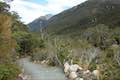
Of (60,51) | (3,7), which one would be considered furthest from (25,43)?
(3,7)

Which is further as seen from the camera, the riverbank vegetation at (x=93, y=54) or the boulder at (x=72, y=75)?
the boulder at (x=72, y=75)

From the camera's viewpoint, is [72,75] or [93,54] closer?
[72,75]

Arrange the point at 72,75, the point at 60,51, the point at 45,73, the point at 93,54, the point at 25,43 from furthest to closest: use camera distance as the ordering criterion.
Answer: the point at 25,43 → the point at 60,51 → the point at 93,54 → the point at 45,73 → the point at 72,75

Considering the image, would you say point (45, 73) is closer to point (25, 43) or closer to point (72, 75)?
point (72, 75)

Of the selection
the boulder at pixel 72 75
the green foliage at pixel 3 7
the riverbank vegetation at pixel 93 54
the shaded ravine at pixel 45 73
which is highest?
the green foliage at pixel 3 7

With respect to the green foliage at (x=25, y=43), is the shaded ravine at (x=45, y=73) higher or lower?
lower

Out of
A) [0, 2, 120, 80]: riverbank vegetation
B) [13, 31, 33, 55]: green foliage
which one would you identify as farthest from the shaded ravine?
[13, 31, 33, 55]: green foliage

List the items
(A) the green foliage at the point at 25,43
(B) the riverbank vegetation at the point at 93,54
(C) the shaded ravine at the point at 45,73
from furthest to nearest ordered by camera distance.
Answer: (A) the green foliage at the point at 25,43 → (C) the shaded ravine at the point at 45,73 → (B) the riverbank vegetation at the point at 93,54

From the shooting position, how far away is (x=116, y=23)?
517ft

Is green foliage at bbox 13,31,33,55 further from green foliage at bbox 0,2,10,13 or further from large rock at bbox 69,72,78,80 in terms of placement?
large rock at bbox 69,72,78,80

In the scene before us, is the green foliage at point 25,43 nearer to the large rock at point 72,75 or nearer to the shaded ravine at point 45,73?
the shaded ravine at point 45,73

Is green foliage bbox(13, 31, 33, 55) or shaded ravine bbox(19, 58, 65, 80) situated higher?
green foliage bbox(13, 31, 33, 55)

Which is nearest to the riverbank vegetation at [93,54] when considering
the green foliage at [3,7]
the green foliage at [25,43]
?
the green foliage at [25,43]

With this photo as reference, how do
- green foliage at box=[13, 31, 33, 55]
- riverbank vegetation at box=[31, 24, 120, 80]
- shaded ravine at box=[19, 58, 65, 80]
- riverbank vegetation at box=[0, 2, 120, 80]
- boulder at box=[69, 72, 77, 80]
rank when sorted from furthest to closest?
green foliage at box=[13, 31, 33, 55]
shaded ravine at box=[19, 58, 65, 80]
boulder at box=[69, 72, 77, 80]
riverbank vegetation at box=[31, 24, 120, 80]
riverbank vegetation at box=[0, 2, 120, 80]
